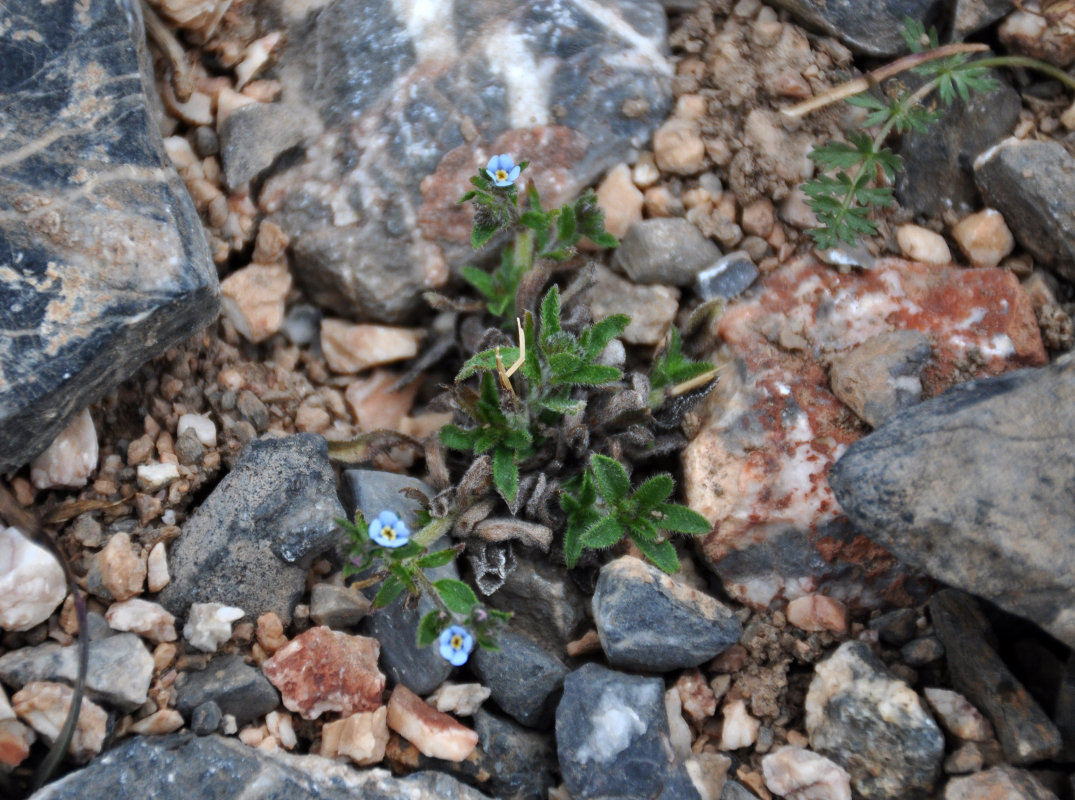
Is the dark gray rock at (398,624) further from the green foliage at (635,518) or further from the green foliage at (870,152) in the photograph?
the green foliage at (870,152)

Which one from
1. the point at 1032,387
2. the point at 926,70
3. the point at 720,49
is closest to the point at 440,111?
the point at 720,49

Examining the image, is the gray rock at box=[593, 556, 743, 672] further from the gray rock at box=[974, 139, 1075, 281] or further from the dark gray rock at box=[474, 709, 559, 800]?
the gray rock at box=[974, 139, 1075, 281]

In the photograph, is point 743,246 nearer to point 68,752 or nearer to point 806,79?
point 806,79

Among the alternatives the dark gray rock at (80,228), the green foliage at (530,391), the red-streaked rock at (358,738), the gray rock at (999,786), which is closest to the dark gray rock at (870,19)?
the green foliage at (530,391)

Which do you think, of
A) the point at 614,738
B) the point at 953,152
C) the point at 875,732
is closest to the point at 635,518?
the point at 614,738

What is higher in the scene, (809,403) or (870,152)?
(870,152)

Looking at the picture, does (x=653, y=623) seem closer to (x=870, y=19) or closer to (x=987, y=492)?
(x=987, y=492)
